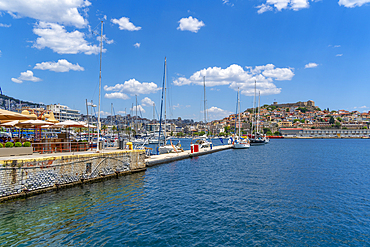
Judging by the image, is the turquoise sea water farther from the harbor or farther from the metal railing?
the metal railing

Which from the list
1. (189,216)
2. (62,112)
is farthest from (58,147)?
(62,112)

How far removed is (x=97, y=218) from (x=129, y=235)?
2508 mm

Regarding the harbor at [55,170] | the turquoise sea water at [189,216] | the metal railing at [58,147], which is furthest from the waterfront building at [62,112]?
the turquoise sea water at [189,216]

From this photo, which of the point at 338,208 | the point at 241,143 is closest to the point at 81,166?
the point at 338,208

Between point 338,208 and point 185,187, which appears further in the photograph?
point 185,187

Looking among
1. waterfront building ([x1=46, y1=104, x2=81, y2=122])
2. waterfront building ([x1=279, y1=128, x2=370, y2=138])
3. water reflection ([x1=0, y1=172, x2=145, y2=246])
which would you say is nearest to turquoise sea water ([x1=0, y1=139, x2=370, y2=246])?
water reflection ([x1=0, y1=172, x2=145, y2=246])

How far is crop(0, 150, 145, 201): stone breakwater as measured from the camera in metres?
12.2

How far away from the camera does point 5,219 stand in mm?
10094

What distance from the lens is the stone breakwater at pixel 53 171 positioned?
1222cm

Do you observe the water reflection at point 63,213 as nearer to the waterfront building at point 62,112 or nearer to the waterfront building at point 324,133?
the waterfront building at point 62,112

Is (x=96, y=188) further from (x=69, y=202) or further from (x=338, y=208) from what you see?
(x=338, y=208)

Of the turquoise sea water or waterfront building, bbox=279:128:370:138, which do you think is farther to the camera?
waterfront building, bbox=279:128:370:138

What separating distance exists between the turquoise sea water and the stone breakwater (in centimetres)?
78

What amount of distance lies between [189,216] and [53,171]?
9.45 meters
